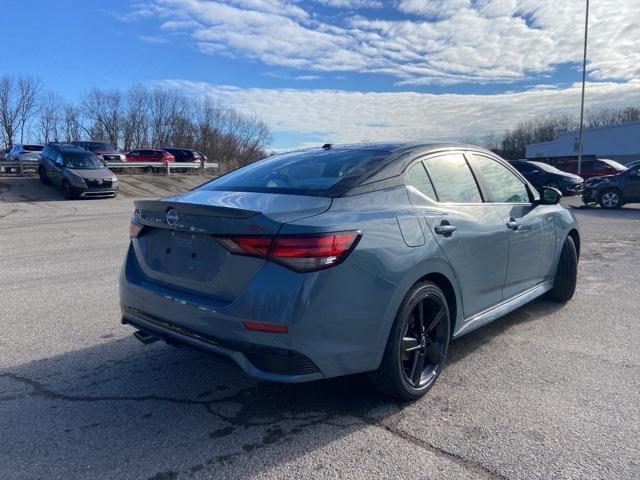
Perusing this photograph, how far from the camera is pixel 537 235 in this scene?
4676mm

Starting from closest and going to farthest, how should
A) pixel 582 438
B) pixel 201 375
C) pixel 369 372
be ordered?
pixel 582 438
pixel 369 372
pixel 201 375

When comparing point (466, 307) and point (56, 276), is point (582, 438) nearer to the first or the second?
point (466, 307)

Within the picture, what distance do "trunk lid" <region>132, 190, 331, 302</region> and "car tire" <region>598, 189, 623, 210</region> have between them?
17852mm

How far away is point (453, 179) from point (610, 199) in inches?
654

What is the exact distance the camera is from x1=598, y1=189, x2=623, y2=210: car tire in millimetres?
17531

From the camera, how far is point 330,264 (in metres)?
2.68

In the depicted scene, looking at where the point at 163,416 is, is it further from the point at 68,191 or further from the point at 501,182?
the point at 68,191

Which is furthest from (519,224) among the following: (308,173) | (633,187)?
(633,187)

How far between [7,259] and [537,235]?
25.9 feet

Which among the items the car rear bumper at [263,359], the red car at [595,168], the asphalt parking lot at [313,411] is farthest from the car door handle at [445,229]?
the red car at [595,168]

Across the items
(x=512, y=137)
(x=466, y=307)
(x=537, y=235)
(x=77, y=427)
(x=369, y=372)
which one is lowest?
(x=77, y=427)

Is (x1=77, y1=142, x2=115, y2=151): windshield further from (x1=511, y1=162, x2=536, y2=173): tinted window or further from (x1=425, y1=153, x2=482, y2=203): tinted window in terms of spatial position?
(x1=425, y1=153, x2=482, y2=203): tinted window

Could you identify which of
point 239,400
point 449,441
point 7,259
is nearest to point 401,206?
point 449,441

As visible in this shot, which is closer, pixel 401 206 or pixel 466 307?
pixel 401 206
